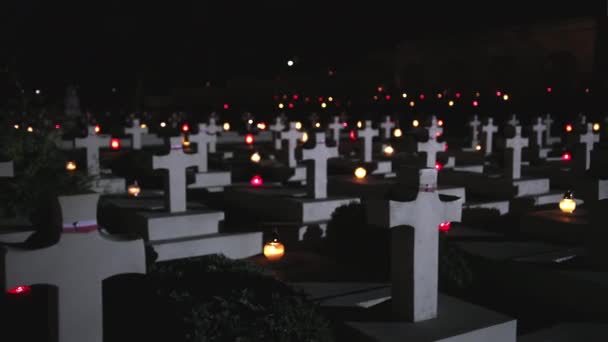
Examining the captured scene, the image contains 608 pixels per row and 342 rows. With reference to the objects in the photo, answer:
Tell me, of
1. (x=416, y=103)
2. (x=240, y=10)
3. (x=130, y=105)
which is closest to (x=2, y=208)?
(x=416, y=103)

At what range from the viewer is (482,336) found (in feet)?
15.9

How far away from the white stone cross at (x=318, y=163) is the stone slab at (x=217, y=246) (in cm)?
248

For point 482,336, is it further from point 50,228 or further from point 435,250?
point 50,228

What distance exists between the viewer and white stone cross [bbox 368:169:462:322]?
16.0 ft

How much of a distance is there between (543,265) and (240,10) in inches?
1631

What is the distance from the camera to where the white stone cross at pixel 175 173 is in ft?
28.7

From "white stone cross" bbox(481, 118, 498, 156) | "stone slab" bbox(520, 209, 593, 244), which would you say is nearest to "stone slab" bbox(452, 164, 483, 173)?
"white stone cross" bbox(481, 118, 498, 156)

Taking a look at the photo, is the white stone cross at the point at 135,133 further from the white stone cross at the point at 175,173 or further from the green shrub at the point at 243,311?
the green shrub at the point at 243,311

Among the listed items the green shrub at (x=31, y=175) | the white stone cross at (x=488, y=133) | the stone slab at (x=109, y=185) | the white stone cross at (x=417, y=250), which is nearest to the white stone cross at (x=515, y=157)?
the white stone cross at (x=488, y=133)

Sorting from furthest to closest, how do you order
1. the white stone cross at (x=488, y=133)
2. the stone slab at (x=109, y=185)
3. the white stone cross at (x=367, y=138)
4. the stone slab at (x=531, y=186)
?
the white stone cross at (x=488, y=133) → the white stone cross at (x=367, y=138) → the stone slab at (x=531, y=186) → the stone slab at (x=109, y=185)

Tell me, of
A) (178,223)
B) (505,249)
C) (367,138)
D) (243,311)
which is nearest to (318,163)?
(178,223)

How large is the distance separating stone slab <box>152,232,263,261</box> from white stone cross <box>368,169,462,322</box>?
10.8 ft

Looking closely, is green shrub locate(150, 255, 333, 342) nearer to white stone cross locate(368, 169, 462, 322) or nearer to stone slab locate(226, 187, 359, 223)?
white stone cross locate(368, 169, 462, 322)

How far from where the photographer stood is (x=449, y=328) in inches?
190
